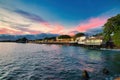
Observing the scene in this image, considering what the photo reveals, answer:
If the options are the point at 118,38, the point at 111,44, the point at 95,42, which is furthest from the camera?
the point at 95,42

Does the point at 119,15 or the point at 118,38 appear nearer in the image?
the point at 118,38

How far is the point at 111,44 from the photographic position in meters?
116

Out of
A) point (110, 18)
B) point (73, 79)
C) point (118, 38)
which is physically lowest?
point (73, 79)

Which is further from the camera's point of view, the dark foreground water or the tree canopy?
the tree canopy

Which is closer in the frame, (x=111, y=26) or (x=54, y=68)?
(x=54, y=68)

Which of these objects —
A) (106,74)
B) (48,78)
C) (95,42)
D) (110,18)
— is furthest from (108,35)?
(48,78)

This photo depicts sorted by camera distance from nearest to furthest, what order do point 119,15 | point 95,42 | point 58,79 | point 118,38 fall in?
point 58,79, point 118,38, point 119,15, point 95,42

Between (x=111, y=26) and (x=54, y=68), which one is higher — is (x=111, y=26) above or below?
above

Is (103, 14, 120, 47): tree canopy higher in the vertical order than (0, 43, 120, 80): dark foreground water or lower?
higher

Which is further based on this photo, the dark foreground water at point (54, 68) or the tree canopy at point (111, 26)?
the tree canopy at point (111, 26)

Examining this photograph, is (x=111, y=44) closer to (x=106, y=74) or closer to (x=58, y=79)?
(x=106, y=74)

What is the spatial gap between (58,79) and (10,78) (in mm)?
8323

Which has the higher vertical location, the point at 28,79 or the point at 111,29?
the point at 111,29

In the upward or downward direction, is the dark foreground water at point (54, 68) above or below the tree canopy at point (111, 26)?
below
